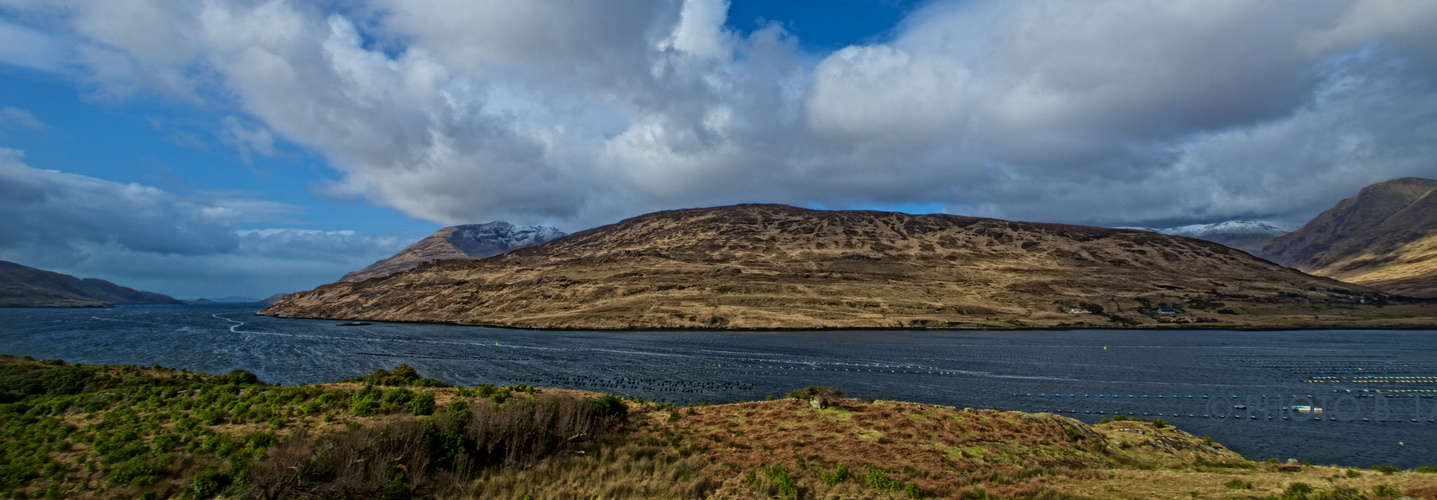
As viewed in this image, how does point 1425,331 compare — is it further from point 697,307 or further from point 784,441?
point 784,441

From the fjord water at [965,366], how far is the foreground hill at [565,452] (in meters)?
19.4

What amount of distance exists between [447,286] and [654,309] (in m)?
75.6

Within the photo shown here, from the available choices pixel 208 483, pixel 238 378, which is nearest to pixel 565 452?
pixel 208 483

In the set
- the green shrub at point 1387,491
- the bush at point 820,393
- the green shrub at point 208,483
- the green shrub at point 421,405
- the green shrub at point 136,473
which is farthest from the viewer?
the bush at point 820,393

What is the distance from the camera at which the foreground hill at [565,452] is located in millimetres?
17406

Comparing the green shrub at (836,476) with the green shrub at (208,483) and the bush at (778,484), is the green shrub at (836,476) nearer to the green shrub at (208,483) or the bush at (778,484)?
the bush at (778,484)

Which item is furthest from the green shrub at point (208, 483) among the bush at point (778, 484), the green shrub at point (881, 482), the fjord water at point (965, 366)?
the fjord water at point (965, 366)

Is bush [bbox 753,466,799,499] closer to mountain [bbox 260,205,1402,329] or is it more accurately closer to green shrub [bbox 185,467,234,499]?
green shrub [bbox 185,467,234,499]

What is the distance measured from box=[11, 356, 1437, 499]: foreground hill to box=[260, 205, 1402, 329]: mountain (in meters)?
96.5

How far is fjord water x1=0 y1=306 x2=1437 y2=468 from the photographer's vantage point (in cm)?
4256


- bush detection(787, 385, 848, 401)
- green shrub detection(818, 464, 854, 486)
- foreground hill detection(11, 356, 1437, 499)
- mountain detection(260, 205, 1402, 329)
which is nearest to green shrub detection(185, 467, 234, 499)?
foreground hill detection(11, 356, 1437, 499)

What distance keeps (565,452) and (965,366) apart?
2333 inches

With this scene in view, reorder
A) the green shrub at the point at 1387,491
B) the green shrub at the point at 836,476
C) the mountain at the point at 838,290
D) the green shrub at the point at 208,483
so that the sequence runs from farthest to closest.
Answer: the mountain at the point at 838,290
the green shrub at the point at 836,476
the green shrub at the point at 1387,491
the green shrub at the point at 208,483

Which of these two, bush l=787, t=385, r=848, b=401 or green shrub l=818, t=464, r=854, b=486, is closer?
green shrub l=818, t=464, r=854, b=486
